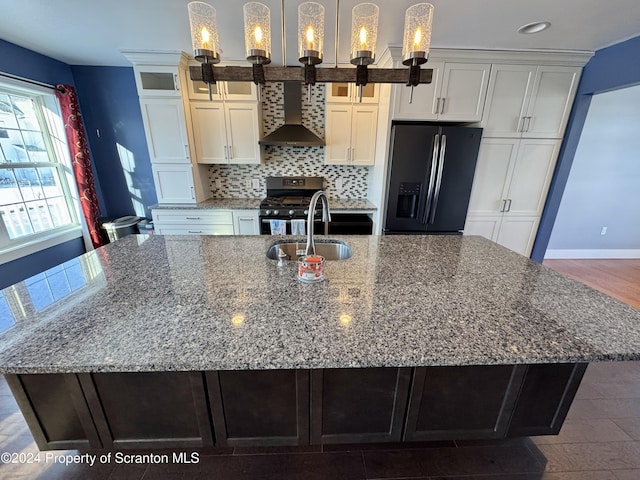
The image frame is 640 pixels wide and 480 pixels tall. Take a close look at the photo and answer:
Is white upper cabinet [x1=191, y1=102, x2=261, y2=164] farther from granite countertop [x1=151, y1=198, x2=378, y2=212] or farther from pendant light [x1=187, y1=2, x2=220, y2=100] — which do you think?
pendant light [x1=187, y1=2, x2=220, y2=100]

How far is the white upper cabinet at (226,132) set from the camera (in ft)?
10.0

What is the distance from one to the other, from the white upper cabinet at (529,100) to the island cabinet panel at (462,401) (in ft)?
8.24

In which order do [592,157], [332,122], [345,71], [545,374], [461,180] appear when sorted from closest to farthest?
[545,374]
[345,71]
[461,180]
[332,122]
[592,157]

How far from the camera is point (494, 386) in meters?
1.12

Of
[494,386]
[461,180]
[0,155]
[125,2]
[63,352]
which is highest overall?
[125,2]

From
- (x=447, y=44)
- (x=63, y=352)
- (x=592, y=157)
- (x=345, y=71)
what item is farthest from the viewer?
(x=592, y=157)

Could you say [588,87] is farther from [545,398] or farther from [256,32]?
[256,32]

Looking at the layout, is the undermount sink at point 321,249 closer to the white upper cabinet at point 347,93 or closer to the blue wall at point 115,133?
the white upper cabinet at point 347,93

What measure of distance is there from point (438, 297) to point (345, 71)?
112cm

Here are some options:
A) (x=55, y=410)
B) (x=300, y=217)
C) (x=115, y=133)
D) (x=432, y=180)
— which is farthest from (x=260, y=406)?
(x=115, y=133)

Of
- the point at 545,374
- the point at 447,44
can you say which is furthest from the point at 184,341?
the point at 447,44

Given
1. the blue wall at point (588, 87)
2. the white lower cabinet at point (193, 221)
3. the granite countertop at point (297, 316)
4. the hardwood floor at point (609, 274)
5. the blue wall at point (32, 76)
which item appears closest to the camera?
the granite countertop at point (297, 316)

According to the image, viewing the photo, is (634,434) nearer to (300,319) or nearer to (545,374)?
(545,374)

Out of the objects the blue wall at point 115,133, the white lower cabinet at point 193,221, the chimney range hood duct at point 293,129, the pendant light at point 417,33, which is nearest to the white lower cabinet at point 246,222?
the white lower cabinet at point 193,221
